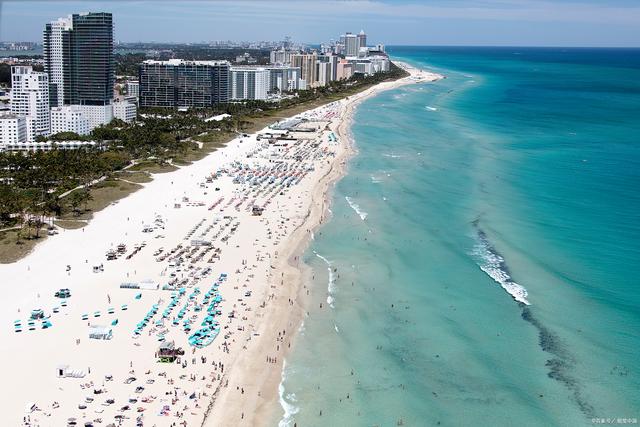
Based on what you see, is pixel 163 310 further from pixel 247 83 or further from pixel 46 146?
pixel 247 83

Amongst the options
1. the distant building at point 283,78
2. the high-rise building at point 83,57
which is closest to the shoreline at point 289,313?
the high-rise building at point 83,57

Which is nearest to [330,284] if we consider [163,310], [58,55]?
[163,310]

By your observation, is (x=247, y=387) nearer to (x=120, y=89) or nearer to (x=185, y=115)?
(x=185, y=115)

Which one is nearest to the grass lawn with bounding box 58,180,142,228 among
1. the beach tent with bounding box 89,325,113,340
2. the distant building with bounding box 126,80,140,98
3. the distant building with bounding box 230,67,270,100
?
the beach tent with bounding box 89,325,113,340

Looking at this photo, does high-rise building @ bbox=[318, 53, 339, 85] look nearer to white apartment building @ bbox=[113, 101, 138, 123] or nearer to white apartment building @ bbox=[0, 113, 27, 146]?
white apartment building @ bbox=[113, 101, 138, 123]

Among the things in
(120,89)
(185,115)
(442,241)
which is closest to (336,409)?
(442,241)

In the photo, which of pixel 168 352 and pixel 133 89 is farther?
pixel 133 89
